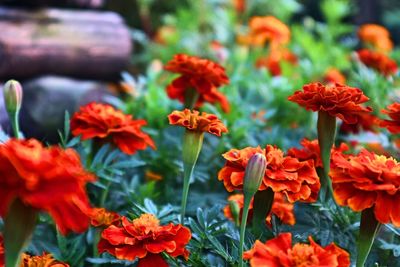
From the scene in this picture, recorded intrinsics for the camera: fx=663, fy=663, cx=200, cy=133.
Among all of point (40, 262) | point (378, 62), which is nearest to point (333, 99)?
point (40, 262)

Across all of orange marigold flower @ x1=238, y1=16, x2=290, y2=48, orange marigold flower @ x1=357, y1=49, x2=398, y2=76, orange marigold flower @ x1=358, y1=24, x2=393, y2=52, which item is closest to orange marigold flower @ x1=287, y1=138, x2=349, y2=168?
orange marigold flower @ x1=357, y1=49, x2=398, y2=76

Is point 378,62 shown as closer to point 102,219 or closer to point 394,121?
point 394,121

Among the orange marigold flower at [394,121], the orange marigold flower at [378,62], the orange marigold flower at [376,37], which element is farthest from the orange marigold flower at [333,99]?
the orange marigold flower at [376,37]

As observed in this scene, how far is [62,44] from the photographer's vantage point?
236 cm

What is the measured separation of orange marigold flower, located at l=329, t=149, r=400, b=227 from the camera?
0.82m

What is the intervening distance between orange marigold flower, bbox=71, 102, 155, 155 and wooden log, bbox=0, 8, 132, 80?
1025 mm

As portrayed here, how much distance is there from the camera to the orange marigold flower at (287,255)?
2.45ft

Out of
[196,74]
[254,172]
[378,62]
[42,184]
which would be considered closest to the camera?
[42,184]

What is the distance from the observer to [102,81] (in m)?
2.57

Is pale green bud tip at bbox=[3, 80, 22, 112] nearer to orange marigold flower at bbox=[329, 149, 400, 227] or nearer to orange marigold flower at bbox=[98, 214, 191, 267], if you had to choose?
orange marigold flower at bbox=[98, 214, 191, 267]

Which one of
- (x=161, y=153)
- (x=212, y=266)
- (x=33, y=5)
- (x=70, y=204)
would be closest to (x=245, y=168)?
(x=212, y=266)

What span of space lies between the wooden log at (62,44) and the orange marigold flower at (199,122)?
1.30 m

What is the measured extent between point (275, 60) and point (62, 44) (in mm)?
998

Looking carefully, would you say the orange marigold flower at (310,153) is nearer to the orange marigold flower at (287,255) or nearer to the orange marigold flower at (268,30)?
the orange marigold flower at (287,255)
